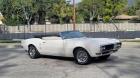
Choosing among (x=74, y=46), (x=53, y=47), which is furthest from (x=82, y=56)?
(x=53, y=47)

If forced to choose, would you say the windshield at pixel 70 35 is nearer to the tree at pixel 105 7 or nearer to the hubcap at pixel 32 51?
the hubcap at pixel 32 51

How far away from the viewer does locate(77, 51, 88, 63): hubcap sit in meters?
13.0

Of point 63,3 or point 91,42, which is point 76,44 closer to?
point 91,42

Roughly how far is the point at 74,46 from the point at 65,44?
1.97 feet

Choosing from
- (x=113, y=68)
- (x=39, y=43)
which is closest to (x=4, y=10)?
(x=39, y=43)

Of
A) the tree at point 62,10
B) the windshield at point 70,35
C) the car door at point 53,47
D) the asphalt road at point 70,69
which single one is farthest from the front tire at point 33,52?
the tree at point 62,10

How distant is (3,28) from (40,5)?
627 inches

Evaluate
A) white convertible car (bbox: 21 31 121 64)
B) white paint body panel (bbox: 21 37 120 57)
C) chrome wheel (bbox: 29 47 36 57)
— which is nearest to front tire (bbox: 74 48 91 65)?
white convertible car (bbox: 21 31 121 64)

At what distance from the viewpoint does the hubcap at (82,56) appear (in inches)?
511

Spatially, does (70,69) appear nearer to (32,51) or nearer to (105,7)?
(32,51)

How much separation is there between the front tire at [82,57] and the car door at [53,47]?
932 mm

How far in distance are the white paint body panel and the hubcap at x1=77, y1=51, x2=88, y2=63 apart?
30cm

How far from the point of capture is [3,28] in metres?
52.9

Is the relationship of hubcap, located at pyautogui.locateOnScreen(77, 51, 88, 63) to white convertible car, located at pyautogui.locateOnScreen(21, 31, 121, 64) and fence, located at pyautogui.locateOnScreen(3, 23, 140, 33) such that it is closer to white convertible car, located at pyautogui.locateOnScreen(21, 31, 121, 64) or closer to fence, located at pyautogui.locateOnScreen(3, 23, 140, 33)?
white convertible car, located at pyautogui.locateOnScreen(21, 31, 121, 64)
